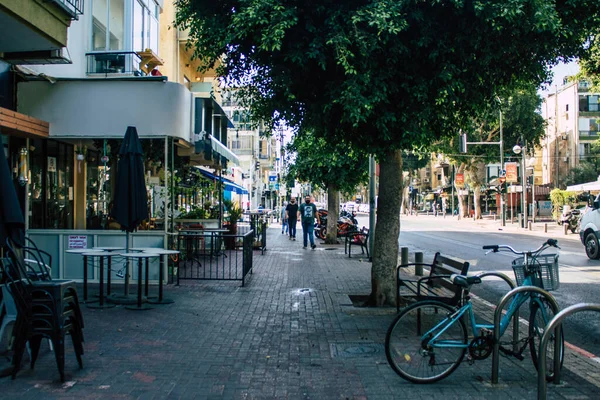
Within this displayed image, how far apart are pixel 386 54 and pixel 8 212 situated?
15.7 feet

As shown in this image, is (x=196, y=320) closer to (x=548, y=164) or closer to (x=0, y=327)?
(x=0, y=327)

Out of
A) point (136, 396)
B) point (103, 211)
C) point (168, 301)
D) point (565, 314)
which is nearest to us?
point (565, 314)

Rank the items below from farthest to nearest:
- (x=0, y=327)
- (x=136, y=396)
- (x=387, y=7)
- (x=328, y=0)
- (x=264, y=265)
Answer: (x=264, y=265), (x=328, y=0), (x=387, y=7), (x=0, y=327), (x=136, y=396)

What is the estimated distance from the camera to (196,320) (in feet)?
24.0

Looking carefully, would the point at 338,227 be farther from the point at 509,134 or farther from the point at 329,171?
the point at 509,134

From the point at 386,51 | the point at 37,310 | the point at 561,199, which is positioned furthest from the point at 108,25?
the point at 561,199

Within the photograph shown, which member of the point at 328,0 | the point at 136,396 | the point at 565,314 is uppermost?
the point at 328,0

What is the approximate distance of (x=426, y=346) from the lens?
4703mm

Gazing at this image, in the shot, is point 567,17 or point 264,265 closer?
point 567,17

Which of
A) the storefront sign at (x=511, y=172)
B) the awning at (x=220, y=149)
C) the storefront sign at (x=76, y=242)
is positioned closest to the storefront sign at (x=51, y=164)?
the storefront sign at (x=76, y=242)

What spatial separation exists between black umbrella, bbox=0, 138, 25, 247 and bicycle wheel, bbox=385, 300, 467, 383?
3.79 meters

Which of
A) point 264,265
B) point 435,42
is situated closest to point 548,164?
point 264,265

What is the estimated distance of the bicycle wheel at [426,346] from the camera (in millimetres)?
4695

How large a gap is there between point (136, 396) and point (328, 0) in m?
5.10
